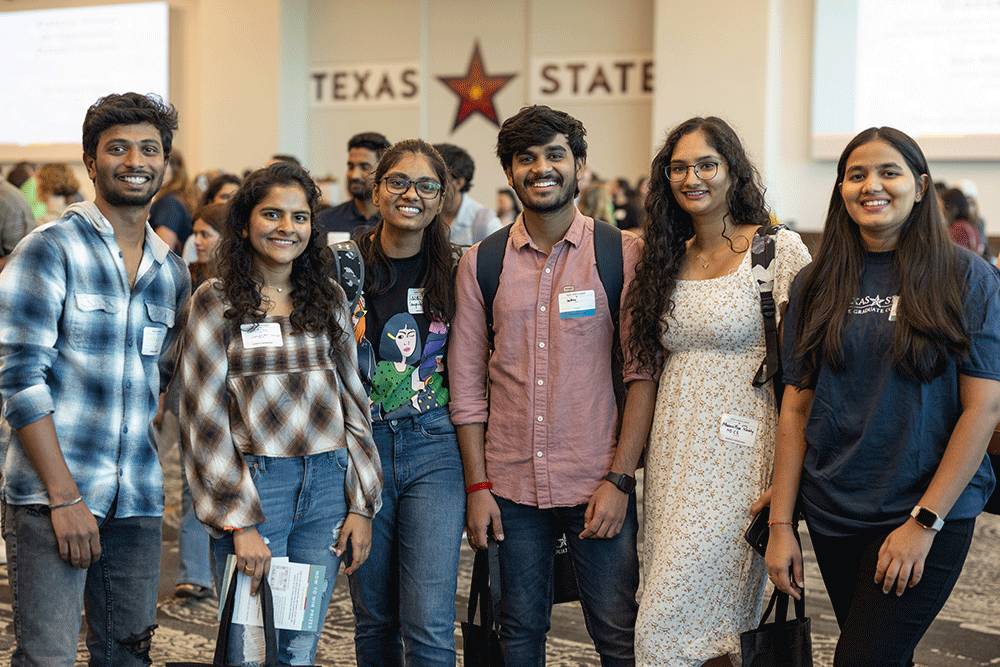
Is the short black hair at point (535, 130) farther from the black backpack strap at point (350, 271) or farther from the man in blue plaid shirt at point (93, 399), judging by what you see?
the man in blue plaid shirt at point (93, 399)

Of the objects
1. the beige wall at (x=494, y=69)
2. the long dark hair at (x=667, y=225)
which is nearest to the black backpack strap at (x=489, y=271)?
the long dark hair at (x=667, y=225)

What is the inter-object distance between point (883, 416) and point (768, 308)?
1.40 feet

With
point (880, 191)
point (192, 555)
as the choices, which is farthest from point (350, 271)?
point (192, 555)

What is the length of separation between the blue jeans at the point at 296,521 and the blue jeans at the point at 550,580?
47 centimetres

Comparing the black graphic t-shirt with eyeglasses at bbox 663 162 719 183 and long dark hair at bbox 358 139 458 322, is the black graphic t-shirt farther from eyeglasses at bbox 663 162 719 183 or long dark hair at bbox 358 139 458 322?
eyeglasses at bbox 663 162 719 183

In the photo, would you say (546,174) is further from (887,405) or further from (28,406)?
(28,406)

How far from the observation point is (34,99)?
15.9m

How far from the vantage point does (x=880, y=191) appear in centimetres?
258

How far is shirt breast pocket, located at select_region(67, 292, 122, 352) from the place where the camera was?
8.45 feet

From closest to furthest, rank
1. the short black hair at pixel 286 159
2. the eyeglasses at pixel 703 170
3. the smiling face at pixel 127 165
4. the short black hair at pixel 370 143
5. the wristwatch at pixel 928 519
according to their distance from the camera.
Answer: the wristwatch at pixel 928 519
the smiling face at pixel 127 165
the eyeglasses at pixel 703 170
the short black hair at pixel 286 159
the short black hair at pixel 370 143

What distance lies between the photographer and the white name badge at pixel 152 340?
106 inches

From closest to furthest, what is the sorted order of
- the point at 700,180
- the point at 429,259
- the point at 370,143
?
1. the point at 700,180
2. the point at 429,259
3. the point at 370,143

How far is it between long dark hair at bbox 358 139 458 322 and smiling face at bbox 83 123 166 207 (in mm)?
623

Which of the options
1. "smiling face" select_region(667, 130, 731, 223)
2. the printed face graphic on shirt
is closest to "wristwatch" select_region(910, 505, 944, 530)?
"smiling face" select_region(667, 130, 731, 223)
